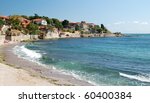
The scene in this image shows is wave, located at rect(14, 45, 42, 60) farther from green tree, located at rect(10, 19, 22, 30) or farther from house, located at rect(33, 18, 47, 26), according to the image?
house, located at rect(33, 18, 47, 26)

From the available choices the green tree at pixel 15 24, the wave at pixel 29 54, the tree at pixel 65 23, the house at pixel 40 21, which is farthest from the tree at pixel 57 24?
the wave at pixel 29 54

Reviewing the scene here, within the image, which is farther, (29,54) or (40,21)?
(40,21)

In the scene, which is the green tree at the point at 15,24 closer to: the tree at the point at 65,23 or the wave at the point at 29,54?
the wave at the point at 29,54

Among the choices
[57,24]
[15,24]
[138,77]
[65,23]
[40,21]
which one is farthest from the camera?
[65,23]

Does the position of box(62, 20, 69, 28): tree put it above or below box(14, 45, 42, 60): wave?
above

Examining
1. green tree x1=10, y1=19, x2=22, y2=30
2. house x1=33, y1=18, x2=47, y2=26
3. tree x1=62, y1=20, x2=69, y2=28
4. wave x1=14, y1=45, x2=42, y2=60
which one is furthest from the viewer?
tree x1=62, y1=20, x2=69, y2=28

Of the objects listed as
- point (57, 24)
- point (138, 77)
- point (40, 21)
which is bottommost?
point (138, 77)

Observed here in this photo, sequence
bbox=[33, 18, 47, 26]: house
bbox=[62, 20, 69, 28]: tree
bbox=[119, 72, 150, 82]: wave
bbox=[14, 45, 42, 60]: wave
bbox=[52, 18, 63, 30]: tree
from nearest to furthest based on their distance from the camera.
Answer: bbox=[119, 72, 150, 82]: wave, bbox=[14, 45, 42, 60]: wave, bbox=[33, 18, 47, 26]: house, bbox=[52, 18, 63, 30]: tree, bbox=[62, 20, 69, 28]: tree

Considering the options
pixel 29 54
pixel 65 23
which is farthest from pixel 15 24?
pixel 29 54

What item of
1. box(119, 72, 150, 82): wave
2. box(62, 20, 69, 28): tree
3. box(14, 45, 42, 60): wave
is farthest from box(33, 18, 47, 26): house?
box(119, 72, 150, 82): wave

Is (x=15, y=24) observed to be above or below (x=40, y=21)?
below

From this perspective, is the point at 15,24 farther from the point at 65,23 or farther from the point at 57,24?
the point at 65,23

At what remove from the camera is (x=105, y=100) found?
10242 mm

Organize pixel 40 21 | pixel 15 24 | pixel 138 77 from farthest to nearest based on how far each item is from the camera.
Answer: pixel 40 21 < pixel 15 24 < pixel 138 77
